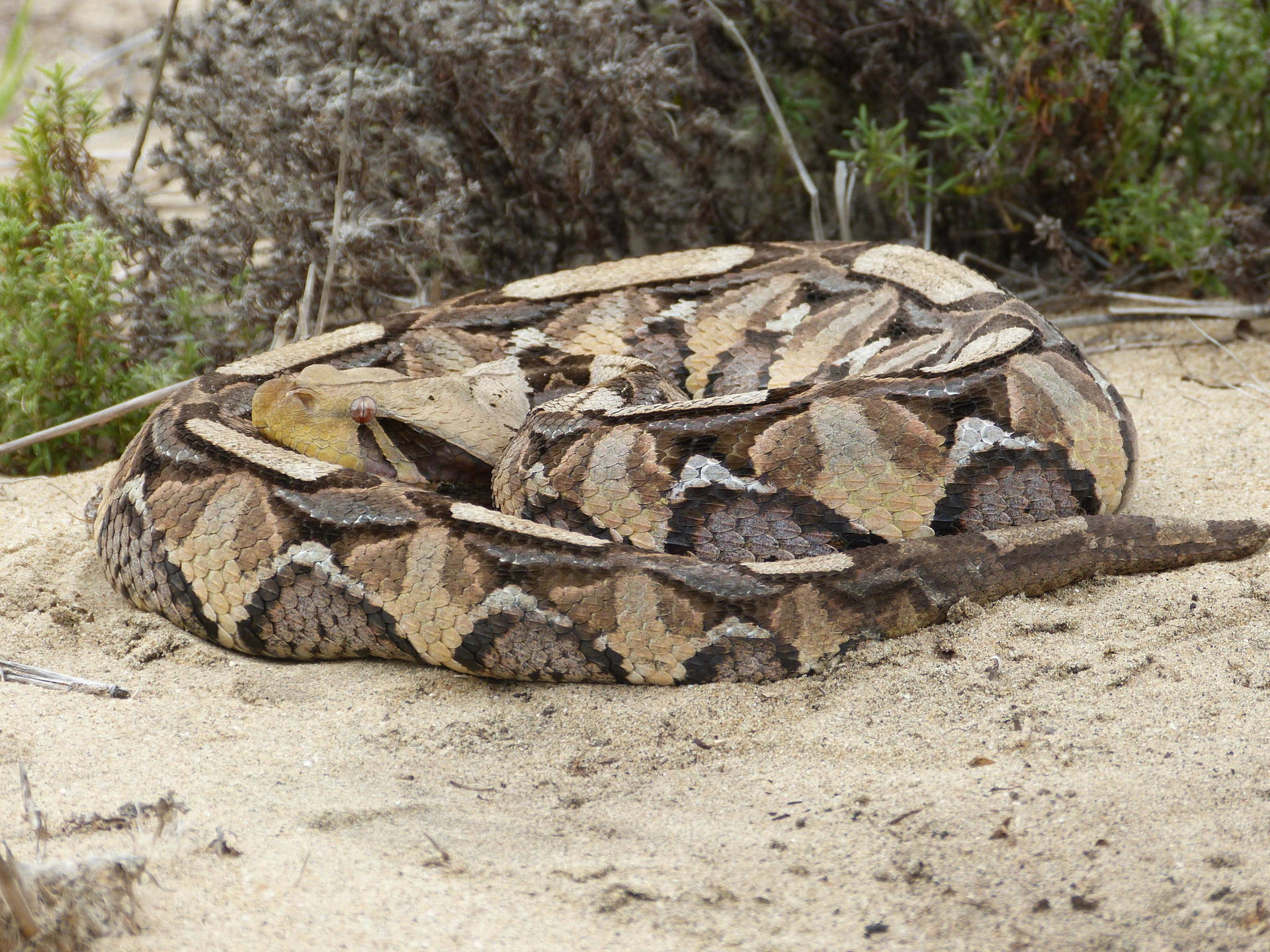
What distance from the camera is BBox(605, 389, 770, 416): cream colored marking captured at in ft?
14.7

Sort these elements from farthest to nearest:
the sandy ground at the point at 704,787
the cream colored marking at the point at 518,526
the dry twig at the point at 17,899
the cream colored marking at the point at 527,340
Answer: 1. the cream colored marking at the point at 527,340
2. the cream colored marking at the point at 518,526
3. the sandy ground at the point at 704,787
4. the dry twig at the point at 17,899

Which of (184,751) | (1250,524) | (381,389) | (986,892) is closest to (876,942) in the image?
(986,892)

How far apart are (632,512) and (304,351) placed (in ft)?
7.28

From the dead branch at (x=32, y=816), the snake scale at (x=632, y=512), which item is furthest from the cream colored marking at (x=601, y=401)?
the dead branch at (x=32, y=816)

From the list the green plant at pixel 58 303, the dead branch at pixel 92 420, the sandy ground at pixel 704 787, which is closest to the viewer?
the sandy ground at pixel 704 787

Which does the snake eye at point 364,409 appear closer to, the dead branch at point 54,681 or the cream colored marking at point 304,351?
the cream colored marking at point 304,351

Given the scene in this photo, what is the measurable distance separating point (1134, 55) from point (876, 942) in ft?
20.9

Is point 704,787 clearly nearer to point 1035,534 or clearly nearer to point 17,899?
point 1035,534

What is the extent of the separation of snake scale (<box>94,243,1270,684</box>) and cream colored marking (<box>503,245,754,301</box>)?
→ 0.94 metres

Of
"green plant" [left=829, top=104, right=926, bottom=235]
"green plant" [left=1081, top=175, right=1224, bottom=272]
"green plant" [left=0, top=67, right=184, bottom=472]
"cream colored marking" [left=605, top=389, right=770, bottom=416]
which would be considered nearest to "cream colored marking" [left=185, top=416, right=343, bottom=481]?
"cream colored marking" [left=605, top=389, right=770, bottom=416]

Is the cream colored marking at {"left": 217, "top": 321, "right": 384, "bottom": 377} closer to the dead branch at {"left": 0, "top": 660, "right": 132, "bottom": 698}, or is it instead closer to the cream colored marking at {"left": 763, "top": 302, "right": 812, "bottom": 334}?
the dead branch at {"left": 0, "top": 660, "right": 132, "bottom": 698}

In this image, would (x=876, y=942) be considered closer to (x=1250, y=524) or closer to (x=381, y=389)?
(x=1250, y=524)

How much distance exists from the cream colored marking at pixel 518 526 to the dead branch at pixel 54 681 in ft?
4.41

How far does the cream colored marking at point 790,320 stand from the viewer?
588 cm
